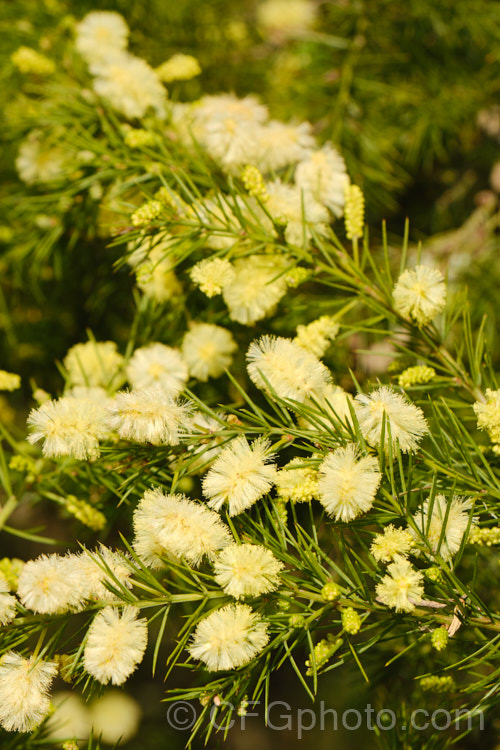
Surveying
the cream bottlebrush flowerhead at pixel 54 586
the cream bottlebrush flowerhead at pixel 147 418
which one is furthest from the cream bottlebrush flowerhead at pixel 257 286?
the cream bottlebrush flowerhead at pixel 54 586

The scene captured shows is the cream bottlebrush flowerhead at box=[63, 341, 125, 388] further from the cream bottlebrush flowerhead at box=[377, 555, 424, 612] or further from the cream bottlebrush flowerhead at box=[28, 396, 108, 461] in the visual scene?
the cream bottlebrush flowerhead at box=[377, 555, 424, 612]

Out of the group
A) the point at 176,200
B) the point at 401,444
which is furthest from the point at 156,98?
the point at 401,444

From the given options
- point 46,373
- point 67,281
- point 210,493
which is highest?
point 210,493

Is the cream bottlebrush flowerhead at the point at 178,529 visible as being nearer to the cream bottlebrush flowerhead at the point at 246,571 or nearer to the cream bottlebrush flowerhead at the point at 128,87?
the cream bottlebrush flowerhead at the point at 246,571

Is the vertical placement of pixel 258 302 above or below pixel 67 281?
above

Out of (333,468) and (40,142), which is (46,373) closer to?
(40,142)

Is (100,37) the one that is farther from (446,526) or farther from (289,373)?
(446,526)

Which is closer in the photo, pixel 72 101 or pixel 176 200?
pixel 176 200
